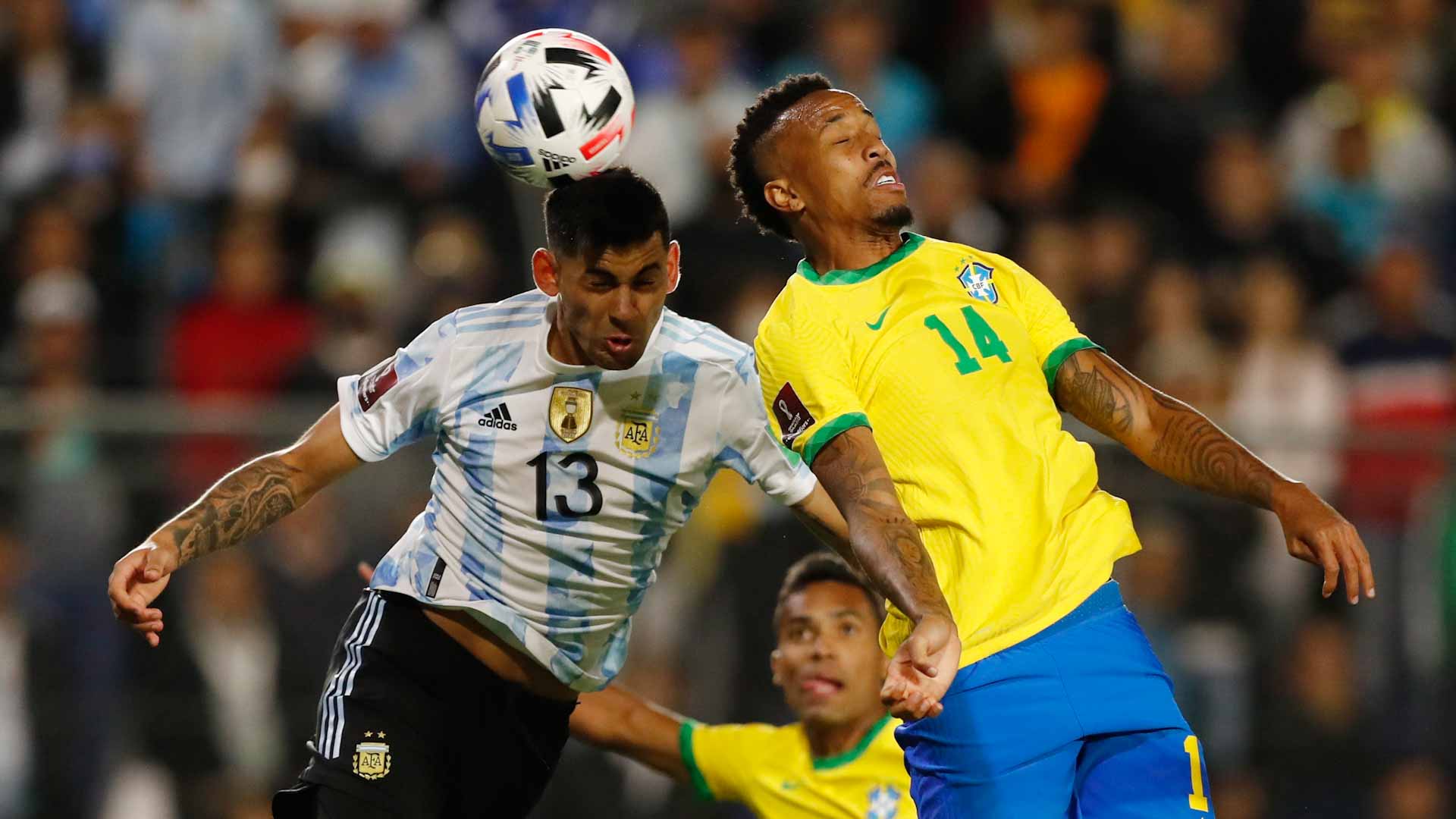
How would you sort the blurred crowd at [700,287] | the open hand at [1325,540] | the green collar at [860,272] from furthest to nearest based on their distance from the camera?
the blurred crowd at [700,287] < the green collar at [860,272] < the open hand at [1325,540]

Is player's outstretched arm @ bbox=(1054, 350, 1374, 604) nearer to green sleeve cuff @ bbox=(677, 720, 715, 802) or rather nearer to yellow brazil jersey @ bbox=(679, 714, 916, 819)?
yellow brazil jersey @ bbox=(679, 714, 916, 819)

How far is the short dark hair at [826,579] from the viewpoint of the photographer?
612cm

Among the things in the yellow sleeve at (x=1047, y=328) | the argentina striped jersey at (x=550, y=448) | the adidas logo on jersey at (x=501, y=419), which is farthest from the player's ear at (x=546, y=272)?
the yellow sleeve at (x=1047, y=328)

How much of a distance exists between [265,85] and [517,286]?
88.2 inches

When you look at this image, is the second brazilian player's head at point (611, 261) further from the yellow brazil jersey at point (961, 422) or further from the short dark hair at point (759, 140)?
the yellow brazil jersey at point (961, 422)

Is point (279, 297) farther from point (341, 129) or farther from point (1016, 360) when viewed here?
point (1016, 360)

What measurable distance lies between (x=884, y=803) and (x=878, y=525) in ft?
6.05

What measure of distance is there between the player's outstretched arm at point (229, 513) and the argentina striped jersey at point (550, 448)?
0.10m

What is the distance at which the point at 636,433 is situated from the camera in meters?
5.34

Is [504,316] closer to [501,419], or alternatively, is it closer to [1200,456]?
[501,419]

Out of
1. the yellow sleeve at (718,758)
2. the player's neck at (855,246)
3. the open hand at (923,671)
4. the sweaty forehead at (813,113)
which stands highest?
the sweaty forehead at (813,113)

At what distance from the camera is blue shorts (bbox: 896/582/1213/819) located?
14.9 ft

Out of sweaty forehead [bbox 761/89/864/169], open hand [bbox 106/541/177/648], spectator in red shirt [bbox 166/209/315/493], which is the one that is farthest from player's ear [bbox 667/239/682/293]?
spectator in red shirt [bbox 166/209/315/493]

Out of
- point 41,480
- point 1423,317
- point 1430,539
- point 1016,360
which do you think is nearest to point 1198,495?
point 1430,539
